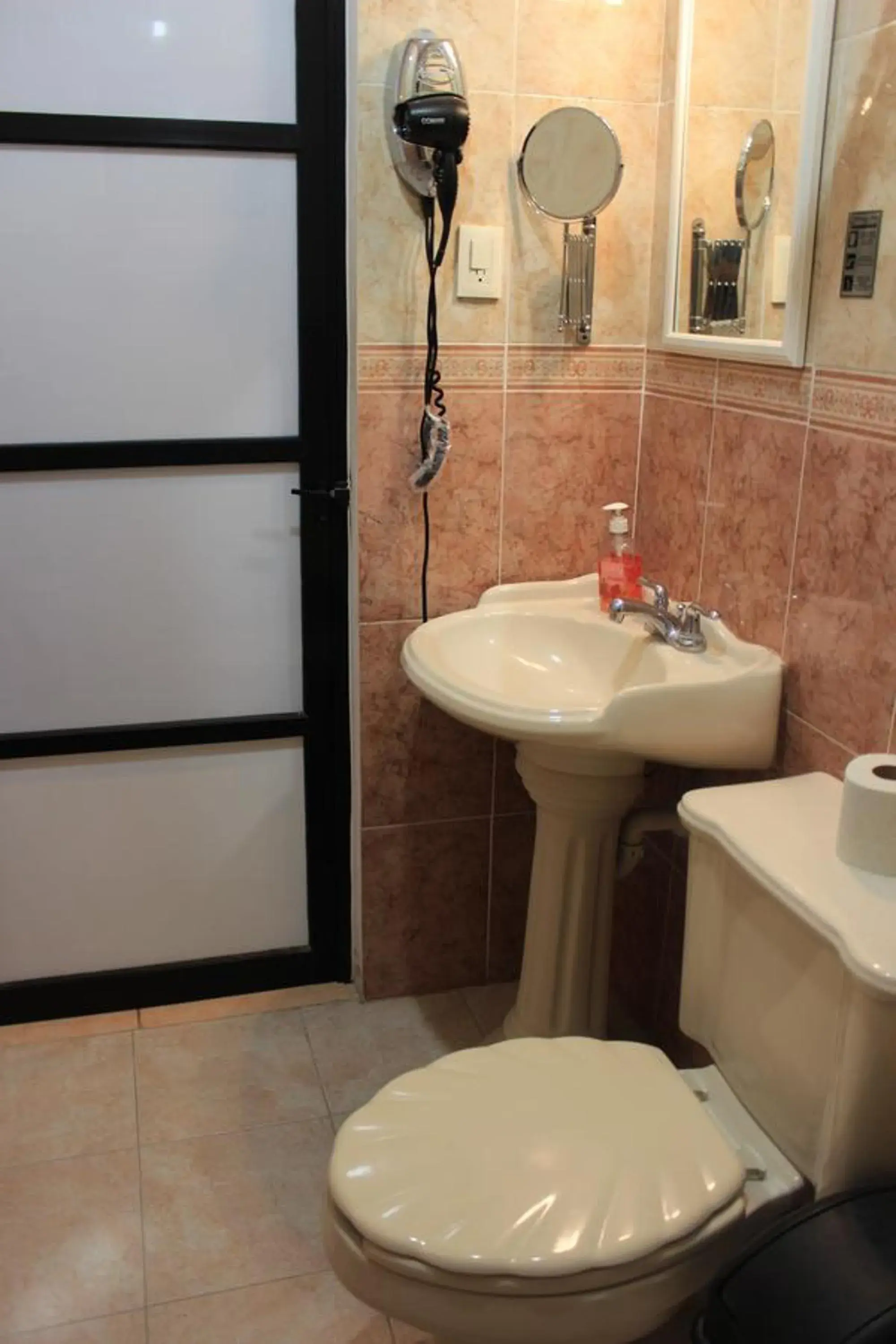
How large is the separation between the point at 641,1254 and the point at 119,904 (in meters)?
1.34

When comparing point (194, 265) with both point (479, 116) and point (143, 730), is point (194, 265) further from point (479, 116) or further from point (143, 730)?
point (143, 730)

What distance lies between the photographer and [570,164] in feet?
6.08

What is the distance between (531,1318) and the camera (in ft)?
3.84

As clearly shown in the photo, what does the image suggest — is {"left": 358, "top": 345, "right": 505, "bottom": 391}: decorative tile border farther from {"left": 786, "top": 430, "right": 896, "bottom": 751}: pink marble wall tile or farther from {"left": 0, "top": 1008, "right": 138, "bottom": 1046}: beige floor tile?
{"left": 0, "top": 1008, "right": 138, "bottom": 1046}: beige floor tile

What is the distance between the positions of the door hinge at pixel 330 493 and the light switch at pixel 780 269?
0.80m

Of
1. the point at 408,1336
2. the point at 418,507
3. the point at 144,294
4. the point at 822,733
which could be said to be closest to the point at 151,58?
the point at 144,294

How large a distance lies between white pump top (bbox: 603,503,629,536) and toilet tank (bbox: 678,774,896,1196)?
602 millimetres

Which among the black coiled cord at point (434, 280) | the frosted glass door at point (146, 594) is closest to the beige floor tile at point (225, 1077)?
the frosted glass door at point (146, 594)

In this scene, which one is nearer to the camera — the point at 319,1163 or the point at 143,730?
the point at 319,1163

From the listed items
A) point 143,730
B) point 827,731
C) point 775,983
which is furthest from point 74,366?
point 775,983

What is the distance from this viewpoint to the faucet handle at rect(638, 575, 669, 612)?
181cm

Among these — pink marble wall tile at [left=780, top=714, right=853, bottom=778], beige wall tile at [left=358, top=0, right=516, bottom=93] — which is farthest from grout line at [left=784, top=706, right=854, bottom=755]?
beige wall tile at [left=358, top=0, right=516, bottom=93]

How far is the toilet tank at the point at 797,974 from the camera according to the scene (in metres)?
1.16

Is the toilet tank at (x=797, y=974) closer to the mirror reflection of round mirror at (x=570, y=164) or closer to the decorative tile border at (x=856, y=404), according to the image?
the decorative tile border at (x=856, y=404)
